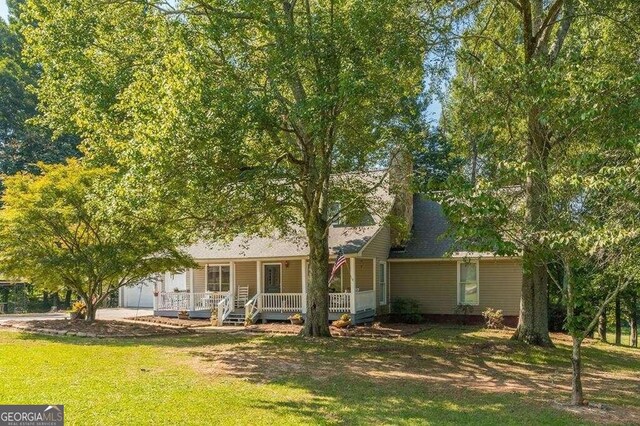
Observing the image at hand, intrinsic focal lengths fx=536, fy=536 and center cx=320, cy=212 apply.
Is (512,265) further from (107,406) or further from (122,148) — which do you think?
(107,406)

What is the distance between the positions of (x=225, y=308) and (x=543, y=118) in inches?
612

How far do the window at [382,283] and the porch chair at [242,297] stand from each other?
18.1ft

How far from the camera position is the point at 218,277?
24.0 m

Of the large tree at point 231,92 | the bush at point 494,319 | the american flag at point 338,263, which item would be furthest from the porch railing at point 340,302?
the bush at point 494,319

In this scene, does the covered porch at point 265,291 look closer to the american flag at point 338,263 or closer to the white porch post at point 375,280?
the white porch post at point 375,280

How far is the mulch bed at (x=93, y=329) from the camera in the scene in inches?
630

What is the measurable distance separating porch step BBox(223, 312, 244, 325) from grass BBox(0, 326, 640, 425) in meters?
4.79

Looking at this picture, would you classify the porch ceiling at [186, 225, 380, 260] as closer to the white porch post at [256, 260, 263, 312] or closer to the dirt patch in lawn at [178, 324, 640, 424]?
the white porch post at [256, 260, 263, 312]

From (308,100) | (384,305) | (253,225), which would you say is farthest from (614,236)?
(384,305)

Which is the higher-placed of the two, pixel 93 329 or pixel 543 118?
pixel 543 118

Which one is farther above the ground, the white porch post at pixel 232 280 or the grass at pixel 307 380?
the white porch post at pixel 232 280

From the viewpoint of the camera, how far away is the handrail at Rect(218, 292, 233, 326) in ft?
67.4

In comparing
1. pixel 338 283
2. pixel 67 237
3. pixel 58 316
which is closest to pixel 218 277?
pixel 338 283

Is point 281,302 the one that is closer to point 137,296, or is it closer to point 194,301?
point 194,301
